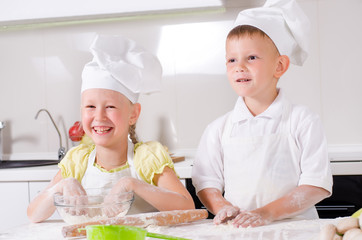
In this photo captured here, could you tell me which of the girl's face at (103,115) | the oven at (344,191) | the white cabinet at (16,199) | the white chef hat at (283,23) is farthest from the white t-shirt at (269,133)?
the white cabinet at (16,199)

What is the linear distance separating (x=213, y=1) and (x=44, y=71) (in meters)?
1.05

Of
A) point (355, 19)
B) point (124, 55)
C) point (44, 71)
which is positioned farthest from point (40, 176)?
point (355, 19)

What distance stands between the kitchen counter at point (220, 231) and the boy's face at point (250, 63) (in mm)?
367

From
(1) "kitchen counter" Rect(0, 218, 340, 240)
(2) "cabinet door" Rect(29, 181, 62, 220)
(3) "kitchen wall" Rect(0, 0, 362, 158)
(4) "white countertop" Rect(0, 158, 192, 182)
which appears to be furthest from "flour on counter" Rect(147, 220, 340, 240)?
(3) "kitchen wall" Rect(0, 0, 362, 158)

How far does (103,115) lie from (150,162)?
0.59 feet

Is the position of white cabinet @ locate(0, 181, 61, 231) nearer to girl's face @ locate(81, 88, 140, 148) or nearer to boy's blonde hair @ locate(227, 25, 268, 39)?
girl's face @ locate(81, 88, 140, 148)

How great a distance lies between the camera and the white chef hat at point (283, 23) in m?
1.28

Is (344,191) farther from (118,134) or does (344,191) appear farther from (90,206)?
(90,206)

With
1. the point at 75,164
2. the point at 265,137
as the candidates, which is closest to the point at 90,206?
the point at 75,164

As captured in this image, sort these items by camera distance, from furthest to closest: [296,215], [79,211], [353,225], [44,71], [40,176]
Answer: [44,71] < [40,176] < [296,215] < [79,211] < [353,225]

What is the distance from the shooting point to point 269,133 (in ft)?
4.25

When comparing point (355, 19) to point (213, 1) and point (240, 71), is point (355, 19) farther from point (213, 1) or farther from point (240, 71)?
point (240, 71)

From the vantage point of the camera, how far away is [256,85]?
1263mm

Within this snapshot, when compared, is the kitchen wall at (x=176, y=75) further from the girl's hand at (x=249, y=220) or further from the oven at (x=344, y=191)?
the girl's hand at (x=249, y=220)
